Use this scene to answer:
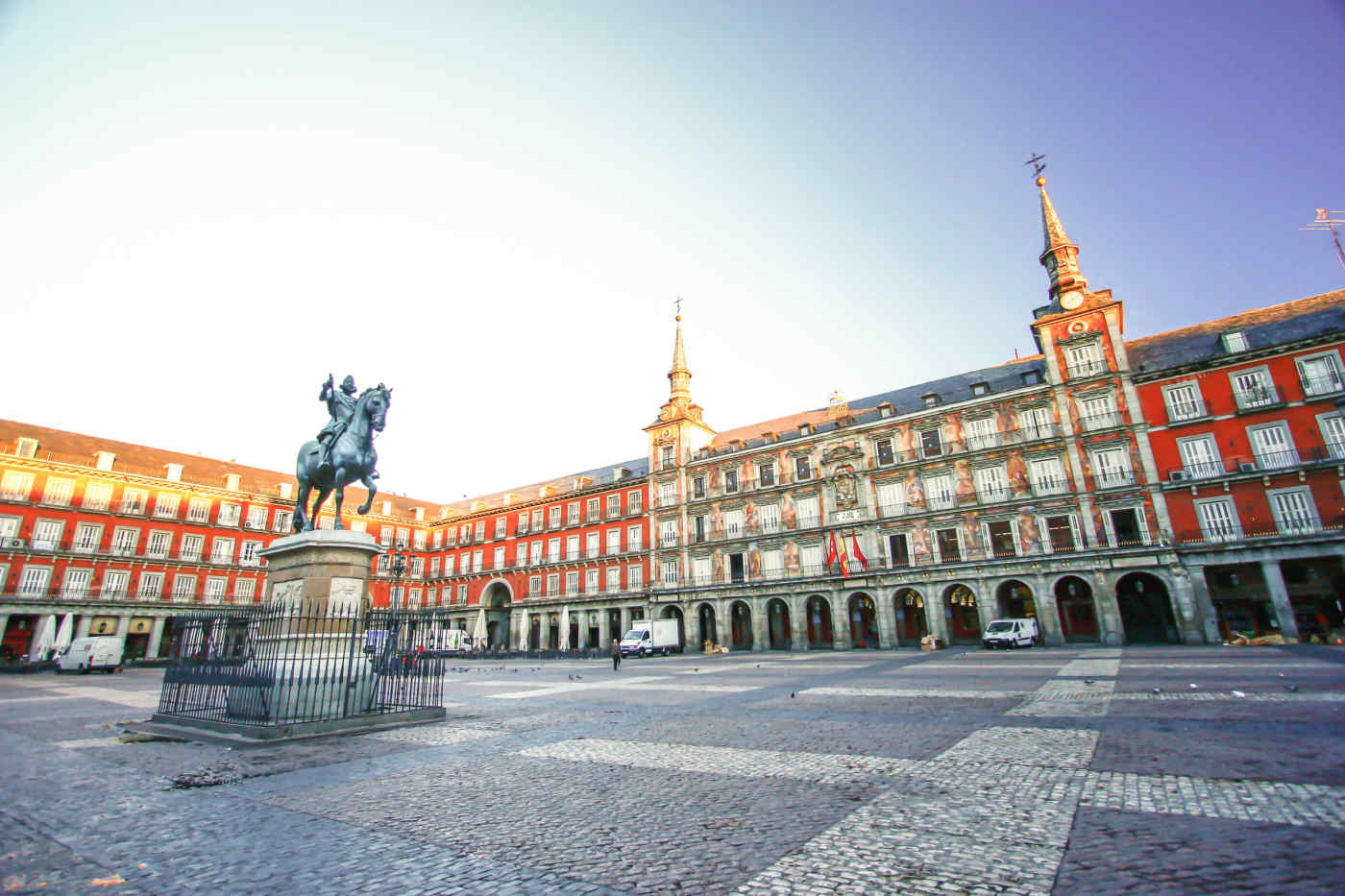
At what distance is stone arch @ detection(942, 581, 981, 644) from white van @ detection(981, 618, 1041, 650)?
12.9ft

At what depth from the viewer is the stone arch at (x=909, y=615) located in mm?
32219

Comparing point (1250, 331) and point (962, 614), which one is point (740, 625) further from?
point (1250, 331)

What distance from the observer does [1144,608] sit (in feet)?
90.4

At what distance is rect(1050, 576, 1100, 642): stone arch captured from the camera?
28.5m

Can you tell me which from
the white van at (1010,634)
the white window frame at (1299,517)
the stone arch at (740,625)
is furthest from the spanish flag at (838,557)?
the white window frame at (1299,517)

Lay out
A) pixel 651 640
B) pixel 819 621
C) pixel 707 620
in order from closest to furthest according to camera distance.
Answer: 1. pixel 651 640
2. pixel 819 621
3. pixel 707 620

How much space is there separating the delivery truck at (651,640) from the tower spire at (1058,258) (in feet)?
93.4

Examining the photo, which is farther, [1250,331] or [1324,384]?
[1250,331]

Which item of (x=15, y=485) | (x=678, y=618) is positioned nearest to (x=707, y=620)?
(x=678, y=618)

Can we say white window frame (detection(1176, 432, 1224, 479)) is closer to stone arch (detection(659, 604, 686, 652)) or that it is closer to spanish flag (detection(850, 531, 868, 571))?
spanish flag (detection(850, 531, 868, 571))

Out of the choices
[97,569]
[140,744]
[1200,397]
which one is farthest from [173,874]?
[97,569]

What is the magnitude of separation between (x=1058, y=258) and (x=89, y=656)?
51424 millimetres

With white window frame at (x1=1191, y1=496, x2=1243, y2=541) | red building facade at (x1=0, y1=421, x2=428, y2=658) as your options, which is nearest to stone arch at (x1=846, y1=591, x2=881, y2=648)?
white window frame at (x1=1191, y1=496, x2=1243, y2=541)

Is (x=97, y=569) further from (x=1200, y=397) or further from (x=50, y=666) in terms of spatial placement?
(x=1200, y=397)
